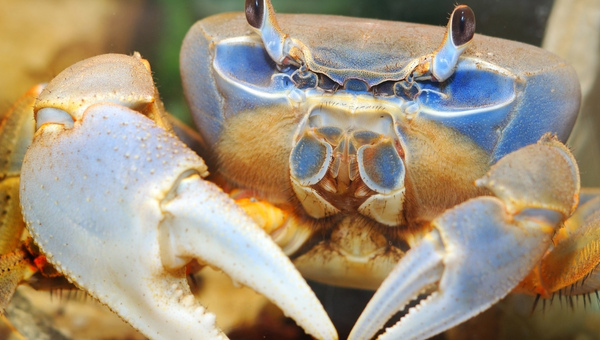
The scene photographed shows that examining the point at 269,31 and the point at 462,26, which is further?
the point at 269,31

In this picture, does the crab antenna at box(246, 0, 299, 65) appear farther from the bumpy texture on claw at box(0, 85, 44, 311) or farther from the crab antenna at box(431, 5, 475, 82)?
the bumpy texture on claw at box(0, 85, 44, 311)

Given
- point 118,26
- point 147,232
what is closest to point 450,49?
point 147,232

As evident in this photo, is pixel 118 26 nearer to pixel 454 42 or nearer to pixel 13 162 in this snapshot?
pixel 13 162

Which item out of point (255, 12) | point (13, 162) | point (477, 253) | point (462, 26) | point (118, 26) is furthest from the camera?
point (118, 26)

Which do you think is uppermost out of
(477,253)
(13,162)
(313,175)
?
(477,253)

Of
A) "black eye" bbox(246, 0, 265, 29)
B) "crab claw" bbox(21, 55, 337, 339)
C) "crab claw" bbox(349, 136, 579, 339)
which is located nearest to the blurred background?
"black eye" bbox(246, 0, 265, 29)

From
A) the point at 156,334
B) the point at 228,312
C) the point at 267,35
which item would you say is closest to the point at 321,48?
the point at 267,35

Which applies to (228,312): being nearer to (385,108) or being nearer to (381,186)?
(381,186)
